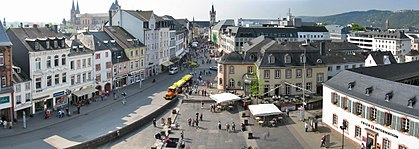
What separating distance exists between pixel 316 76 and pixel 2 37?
42275mm

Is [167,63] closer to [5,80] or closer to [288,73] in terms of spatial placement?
[288,73]

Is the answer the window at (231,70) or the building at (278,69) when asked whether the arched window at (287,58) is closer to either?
the building at (278,69)

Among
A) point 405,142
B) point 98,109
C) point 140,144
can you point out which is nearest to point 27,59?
point 98,109

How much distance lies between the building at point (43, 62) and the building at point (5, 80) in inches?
173

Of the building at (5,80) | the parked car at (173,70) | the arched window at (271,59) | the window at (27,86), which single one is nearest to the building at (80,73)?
the window at (27,86)

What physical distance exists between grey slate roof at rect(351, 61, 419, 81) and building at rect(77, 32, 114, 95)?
1374 inches

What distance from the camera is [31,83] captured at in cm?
4894

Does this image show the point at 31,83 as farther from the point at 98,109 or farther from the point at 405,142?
the point at 405,142

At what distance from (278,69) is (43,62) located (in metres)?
31.5

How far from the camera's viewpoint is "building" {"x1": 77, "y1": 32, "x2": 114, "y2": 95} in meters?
62.3

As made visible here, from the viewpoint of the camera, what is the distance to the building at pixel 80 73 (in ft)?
185

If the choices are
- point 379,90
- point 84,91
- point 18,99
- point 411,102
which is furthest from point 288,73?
point 18,99

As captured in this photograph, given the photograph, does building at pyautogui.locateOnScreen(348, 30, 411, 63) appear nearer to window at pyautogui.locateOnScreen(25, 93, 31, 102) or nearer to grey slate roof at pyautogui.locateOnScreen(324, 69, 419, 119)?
grey slate roof at pyautogui.locateOnScreen(324, 69, 419, 119)

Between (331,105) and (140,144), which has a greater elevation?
(331,105)
